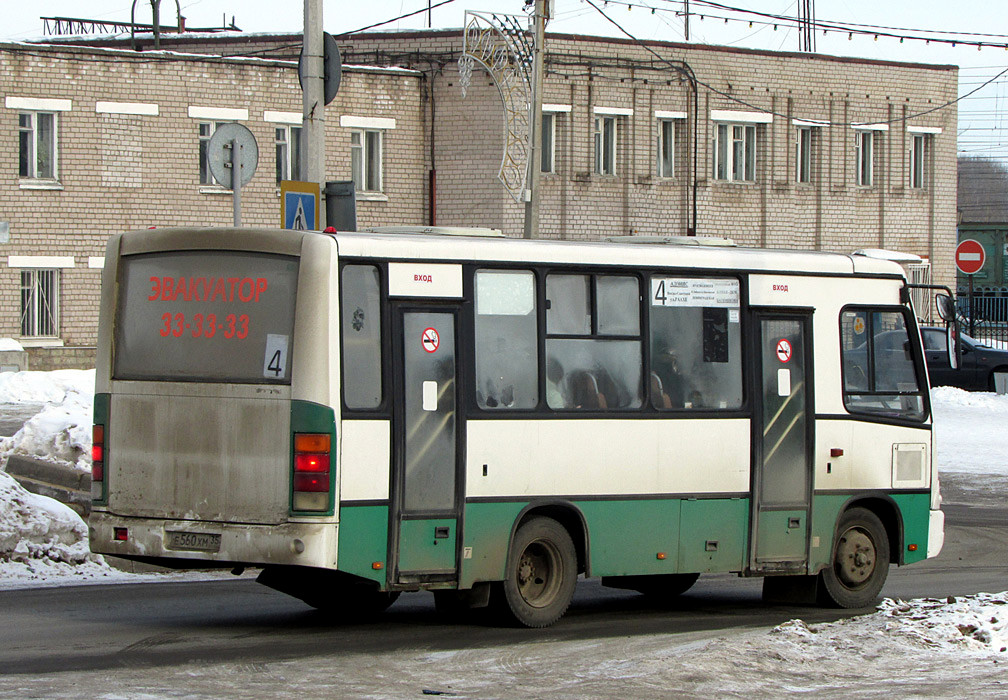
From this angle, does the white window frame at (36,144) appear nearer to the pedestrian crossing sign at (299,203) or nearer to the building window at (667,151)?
the building window at (667,151)

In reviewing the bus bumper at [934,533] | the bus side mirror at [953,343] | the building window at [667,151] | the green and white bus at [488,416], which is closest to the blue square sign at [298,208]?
the green and white bus at [488,416]

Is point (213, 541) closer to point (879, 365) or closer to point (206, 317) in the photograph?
point (206, 317)

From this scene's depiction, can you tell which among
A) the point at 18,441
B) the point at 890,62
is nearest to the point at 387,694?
the point at 18,441

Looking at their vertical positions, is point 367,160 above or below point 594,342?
above

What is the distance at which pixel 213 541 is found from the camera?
32.1ft

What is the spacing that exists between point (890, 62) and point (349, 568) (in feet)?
127

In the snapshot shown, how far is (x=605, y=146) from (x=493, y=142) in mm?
3620

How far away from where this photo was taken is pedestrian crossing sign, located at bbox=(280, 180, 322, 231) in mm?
14602

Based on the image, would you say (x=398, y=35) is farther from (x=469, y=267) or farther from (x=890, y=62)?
(x=469, y=267)

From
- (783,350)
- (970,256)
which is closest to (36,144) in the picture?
(970,256)

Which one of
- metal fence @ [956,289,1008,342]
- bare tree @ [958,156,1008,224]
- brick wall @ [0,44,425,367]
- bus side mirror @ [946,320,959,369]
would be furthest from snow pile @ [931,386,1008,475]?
bare tree @ [958,156,1008,224]

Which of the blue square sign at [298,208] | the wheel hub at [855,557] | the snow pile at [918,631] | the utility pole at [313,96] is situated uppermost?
the utility pole at [313,96]

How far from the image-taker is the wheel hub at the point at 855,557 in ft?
40.4

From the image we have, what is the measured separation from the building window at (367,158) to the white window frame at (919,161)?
53.7 ft
